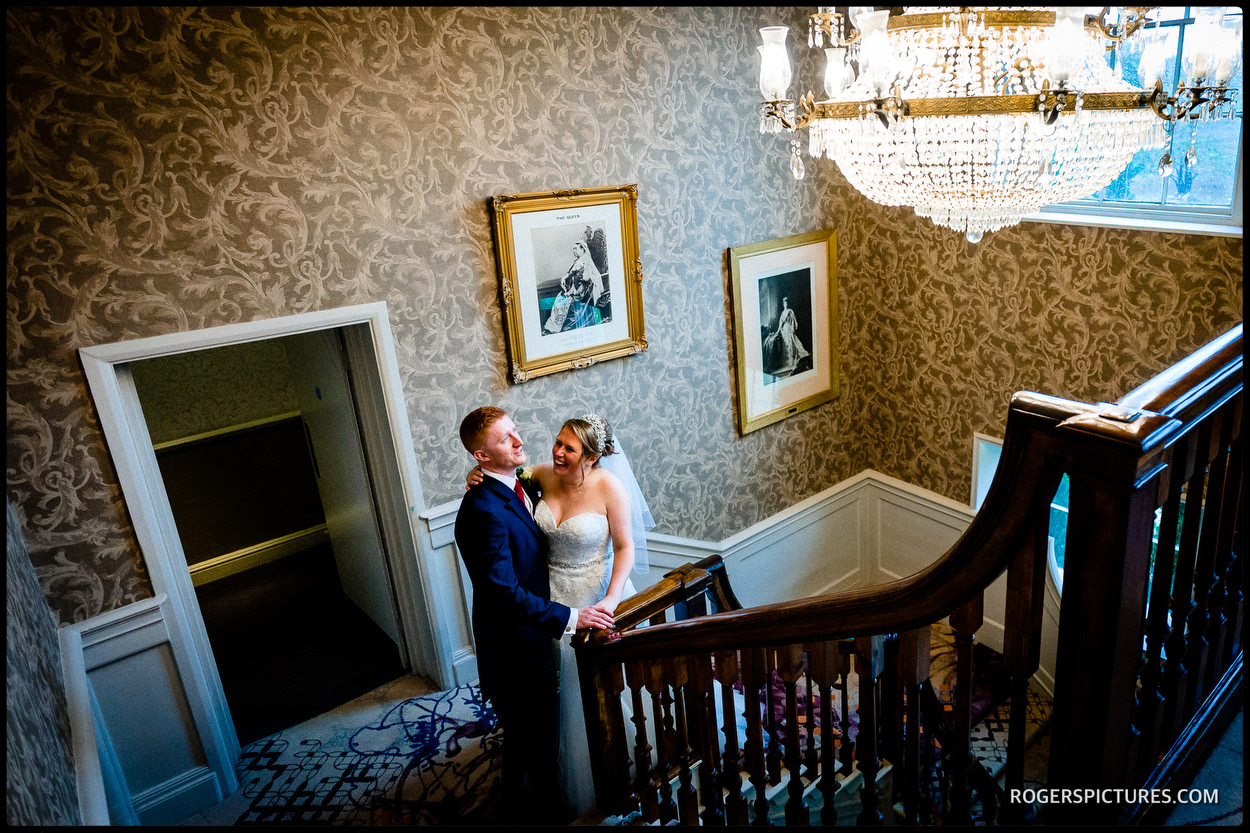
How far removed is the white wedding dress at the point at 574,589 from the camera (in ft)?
9.22

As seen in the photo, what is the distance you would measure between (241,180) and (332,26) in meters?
0.65

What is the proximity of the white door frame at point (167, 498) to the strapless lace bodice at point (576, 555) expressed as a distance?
833 mm

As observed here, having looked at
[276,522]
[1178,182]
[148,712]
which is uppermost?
[1178,182]

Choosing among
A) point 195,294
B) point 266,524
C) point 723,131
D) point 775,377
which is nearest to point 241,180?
point 195,294

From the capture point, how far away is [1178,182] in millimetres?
3451

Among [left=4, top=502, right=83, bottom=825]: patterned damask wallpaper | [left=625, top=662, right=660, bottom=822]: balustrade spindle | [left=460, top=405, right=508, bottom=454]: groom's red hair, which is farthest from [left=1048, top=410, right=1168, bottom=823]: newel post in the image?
[left=460, top=405, right=508, bottom=454]: groom's red hair

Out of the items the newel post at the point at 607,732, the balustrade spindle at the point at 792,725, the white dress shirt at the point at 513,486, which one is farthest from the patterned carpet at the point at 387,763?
the balustrade spindle at the point at 792,725

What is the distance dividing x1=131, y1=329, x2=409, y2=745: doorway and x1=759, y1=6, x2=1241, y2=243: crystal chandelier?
2.39 m

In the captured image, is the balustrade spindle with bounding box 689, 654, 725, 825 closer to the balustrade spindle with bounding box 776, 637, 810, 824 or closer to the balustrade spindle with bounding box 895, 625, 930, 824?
the balustrade spindle with bounding box 776, 637, 810, 824

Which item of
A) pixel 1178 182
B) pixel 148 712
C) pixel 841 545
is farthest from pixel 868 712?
pixel 841 545

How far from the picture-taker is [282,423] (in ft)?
20.8

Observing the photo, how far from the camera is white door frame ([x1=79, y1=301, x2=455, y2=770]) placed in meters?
2.87
